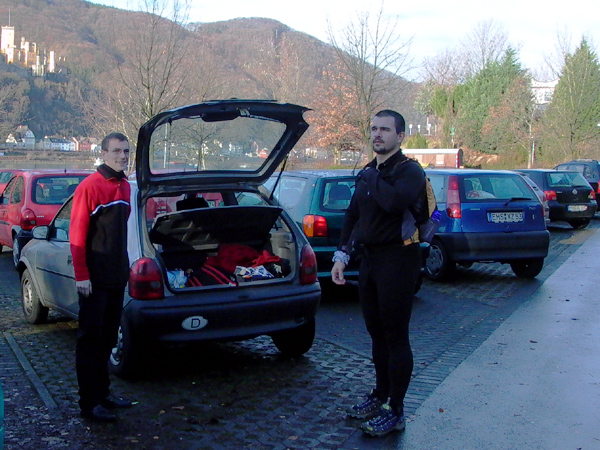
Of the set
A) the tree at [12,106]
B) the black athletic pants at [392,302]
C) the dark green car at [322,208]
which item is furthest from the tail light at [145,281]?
the tree at [12,106]

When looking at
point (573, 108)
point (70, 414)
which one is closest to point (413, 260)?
point (70, 414)

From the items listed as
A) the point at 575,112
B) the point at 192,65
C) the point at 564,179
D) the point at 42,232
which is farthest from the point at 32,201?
the point at 575,112

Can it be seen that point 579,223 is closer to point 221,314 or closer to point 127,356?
point 221,314

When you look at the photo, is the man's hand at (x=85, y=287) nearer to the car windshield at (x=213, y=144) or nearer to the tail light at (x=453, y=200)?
the car windshield at (x=213, y=144)

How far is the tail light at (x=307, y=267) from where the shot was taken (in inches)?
235

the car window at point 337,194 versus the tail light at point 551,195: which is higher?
the car window at point 337,194

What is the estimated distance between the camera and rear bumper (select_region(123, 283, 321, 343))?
5.29 m

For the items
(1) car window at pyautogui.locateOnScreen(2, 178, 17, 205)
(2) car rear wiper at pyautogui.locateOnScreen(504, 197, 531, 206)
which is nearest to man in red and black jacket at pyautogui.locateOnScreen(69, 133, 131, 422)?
(2) car rear wiper at pyautogui.locateOnScreen(504, 197, 531, 206)

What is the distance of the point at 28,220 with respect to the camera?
447 inches

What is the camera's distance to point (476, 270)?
483 inches

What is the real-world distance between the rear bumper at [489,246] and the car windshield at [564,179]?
→ 9817 millimetres

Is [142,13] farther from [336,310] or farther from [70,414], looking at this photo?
[70,414]

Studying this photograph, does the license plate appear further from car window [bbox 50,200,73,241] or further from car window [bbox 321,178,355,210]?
car window [bbox 50,200,73,241]

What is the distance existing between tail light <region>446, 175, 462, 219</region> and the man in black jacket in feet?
20.5
